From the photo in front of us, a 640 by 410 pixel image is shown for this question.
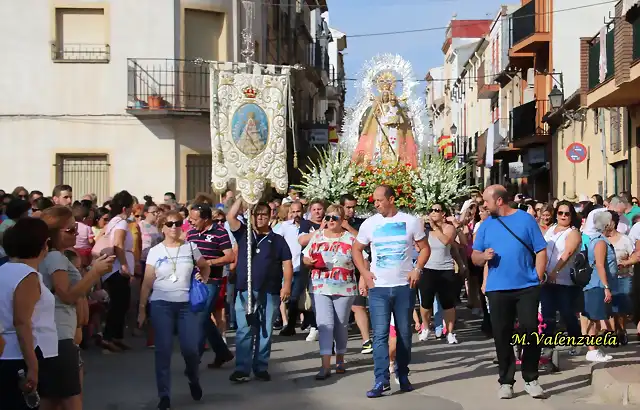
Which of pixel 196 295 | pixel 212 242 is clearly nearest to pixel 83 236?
pixel 212 242

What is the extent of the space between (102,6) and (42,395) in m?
20.0

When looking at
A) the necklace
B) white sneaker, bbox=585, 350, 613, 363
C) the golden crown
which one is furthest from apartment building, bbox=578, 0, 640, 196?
the necklace

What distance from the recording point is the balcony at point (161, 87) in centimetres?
2550

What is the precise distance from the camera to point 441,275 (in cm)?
1415

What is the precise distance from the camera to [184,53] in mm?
26062

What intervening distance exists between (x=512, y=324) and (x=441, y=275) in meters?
4.06

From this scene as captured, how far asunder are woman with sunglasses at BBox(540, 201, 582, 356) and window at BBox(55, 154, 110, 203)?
1621cm

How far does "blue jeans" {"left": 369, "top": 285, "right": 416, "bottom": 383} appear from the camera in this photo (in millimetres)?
10297

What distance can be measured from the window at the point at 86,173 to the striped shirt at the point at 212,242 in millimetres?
14718

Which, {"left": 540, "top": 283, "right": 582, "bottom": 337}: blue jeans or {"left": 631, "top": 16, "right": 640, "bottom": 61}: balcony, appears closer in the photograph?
{"left": 540, "top": 283, "right": 582, "bottom": 337}: blue jeans

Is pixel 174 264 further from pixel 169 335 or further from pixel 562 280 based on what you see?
pixel 562 280

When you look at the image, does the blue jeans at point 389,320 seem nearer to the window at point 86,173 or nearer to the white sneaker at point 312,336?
the white sneaker at point 312,336

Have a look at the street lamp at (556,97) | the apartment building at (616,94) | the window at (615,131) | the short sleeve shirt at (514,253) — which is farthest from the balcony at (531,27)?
the short sleeve shirt at (514,253)

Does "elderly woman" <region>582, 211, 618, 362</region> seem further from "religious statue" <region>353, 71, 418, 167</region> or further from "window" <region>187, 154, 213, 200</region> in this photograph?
"religious statue" <region>353, 71, 418, 167</region>
